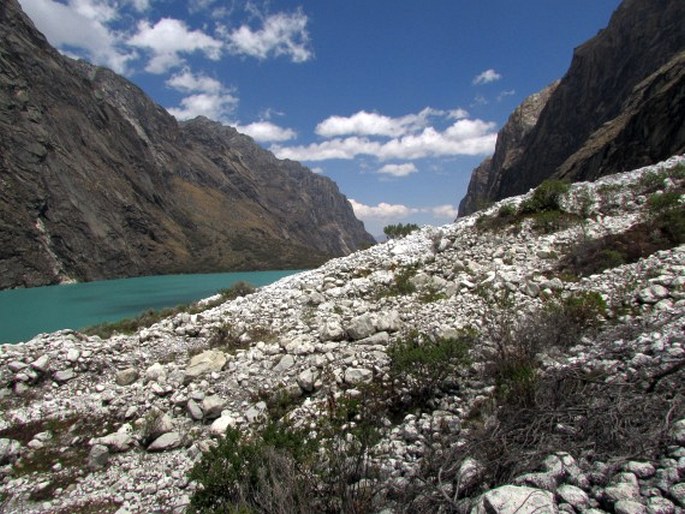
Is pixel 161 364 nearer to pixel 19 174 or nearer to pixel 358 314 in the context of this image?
pixel 358 314

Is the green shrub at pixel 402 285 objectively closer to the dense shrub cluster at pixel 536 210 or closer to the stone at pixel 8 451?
the dense shrub cluster at pixel 536 210

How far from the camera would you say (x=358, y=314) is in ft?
38.3

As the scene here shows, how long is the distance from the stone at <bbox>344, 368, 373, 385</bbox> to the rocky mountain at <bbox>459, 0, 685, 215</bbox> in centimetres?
4208

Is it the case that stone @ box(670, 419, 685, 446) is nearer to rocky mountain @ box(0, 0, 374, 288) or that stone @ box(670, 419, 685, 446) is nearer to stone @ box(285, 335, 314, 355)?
stone @ box(285, 335, 314, 355)

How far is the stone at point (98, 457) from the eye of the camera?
292 inches

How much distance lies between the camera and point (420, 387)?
7.54m

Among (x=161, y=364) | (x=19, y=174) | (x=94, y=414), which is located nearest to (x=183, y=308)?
(x=161, y=364)

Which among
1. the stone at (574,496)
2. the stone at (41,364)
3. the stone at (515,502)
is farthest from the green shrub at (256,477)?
the stone at (41,364)

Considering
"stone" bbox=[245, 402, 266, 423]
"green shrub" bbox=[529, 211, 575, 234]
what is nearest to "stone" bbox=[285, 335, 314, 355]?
"stone" bbox=[245, 402, 266, 423]

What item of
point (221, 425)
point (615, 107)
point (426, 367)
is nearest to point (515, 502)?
point (426, 367)

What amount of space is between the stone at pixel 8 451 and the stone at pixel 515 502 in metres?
8.03

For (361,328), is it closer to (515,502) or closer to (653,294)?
(653,294)

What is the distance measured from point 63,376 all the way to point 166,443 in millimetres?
3889

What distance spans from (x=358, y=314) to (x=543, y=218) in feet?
27.1
